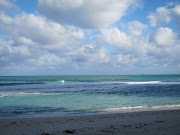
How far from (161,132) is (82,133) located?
3500mm

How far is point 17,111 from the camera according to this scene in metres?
14.3

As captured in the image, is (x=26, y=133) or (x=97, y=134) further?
(x=26, y=133)

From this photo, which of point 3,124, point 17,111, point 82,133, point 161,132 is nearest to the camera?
point 161,132

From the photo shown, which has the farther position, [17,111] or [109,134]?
[17,111]

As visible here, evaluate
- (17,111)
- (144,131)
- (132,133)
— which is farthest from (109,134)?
(17,111)

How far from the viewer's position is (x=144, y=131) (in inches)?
265

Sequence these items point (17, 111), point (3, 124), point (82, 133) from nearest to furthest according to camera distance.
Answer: point (82, 133) → point (3, 124) → point (17, 111)

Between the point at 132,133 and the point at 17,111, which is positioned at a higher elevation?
the point at 132,133

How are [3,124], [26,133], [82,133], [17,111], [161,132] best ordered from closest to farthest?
1. [161,132]
2. [82,133]
3. [26,133]
4. [3,124]
5. [17,111]

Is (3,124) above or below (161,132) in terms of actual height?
below

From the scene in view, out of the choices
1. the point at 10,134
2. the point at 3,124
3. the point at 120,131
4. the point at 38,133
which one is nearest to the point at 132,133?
the point at 120,131

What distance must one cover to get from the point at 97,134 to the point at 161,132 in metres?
2.79

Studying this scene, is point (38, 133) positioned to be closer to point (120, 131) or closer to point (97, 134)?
point (97, 134)

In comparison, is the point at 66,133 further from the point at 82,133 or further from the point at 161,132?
the point at 161,132
